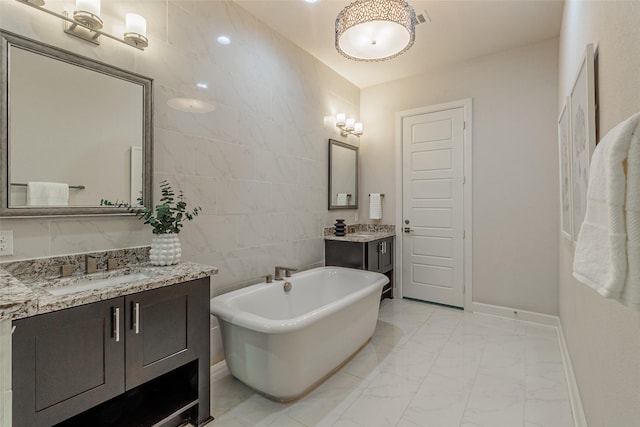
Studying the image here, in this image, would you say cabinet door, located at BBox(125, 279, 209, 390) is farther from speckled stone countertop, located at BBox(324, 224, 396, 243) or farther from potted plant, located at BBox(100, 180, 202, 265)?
speckled stone countertop, located at BBox(324, 224, 396, 243)

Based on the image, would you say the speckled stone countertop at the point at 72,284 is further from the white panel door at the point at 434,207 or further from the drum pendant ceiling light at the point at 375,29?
the white panel door at the point at 434,207

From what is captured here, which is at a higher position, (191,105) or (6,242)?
(191,105)

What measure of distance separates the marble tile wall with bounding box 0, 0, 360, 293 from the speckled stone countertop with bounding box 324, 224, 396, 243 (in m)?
0.17

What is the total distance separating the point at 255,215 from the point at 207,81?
1141mm

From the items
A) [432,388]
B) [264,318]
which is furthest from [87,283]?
[432,388]

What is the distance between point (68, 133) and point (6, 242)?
0.62 meters

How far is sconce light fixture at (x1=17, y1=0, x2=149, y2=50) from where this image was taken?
1.60m

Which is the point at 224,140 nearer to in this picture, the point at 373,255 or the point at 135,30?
the point at 135,30

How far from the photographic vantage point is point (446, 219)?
3.78 metres

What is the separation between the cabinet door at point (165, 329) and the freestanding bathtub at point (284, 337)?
0.25 meters

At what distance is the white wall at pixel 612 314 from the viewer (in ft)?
2.86

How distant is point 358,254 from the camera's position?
11.2 ft

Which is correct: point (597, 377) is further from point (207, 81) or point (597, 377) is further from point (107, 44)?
point (107, 44)

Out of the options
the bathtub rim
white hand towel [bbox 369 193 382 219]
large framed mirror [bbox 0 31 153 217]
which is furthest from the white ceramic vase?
white hand towel [bbox 369 193 382 219]
